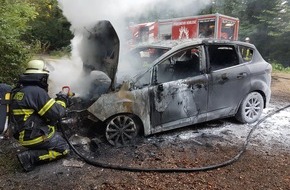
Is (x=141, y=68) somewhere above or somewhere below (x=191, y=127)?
above

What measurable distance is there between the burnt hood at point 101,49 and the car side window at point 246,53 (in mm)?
2583

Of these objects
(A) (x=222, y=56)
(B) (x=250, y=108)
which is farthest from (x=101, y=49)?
(B) (x=250, y=108)

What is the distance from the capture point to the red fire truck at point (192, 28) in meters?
12.2

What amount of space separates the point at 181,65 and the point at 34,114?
8.80ft

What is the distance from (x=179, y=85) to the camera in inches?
182

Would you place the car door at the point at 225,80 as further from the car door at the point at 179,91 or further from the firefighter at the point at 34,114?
the firefighter at the point at 34,114

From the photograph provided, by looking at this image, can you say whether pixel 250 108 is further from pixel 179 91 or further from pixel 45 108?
pixel 45 108

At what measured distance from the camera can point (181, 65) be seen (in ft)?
16.6

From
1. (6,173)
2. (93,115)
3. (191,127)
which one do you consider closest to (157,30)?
(191,127)

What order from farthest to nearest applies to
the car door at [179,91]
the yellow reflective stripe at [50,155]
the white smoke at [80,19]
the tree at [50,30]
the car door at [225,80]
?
the tree at [50,30], the car door at [225,80], the white smoke at [80,19], the car door at [179,91], the yellow reflective stripe at [50,155]

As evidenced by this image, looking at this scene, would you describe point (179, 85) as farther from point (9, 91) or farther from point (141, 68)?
point (9, 91)

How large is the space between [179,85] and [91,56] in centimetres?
170

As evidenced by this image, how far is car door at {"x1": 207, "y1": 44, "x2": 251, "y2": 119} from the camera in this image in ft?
16.3

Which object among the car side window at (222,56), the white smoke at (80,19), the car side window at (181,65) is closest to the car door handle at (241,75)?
the car side window at (222,56)
